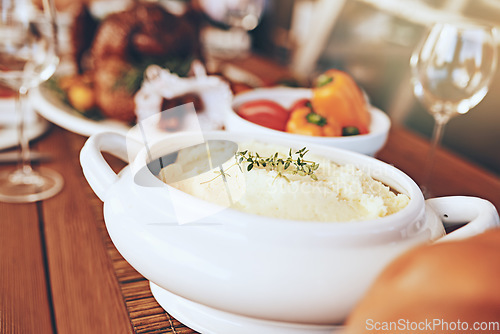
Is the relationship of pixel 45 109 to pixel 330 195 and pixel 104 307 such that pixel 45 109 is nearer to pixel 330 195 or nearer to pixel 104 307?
pixel 104 307

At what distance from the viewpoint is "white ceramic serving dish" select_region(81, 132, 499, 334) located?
38cm

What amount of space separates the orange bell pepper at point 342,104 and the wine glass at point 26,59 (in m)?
0.53

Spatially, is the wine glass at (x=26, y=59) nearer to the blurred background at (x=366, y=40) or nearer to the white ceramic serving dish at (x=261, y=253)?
the white ceramic serving dish at (x=261, y=253)

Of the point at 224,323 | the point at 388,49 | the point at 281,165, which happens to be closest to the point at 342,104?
the point at 281,165

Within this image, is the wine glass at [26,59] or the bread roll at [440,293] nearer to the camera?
the bread roll at [440,293]

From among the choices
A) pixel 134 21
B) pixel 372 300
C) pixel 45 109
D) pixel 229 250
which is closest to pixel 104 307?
pixel 229 250

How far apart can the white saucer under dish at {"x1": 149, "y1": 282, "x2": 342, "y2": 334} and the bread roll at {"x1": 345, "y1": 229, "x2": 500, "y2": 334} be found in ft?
0.49

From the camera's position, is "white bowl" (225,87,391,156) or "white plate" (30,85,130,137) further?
"white plate" (30,85,130,137)

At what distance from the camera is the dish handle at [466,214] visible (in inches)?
16.1

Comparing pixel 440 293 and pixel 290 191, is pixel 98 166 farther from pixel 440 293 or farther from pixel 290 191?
pixel 440 293

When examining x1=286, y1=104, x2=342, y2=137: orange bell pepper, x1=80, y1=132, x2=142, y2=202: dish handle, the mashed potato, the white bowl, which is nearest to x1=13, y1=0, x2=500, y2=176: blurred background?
the white bowl

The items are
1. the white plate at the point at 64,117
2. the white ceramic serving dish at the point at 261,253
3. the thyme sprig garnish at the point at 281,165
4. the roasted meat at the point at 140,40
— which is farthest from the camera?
the roasted meat at the point at 140,40

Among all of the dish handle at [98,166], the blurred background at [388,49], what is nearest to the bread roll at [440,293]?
the dish handle at [98,166]

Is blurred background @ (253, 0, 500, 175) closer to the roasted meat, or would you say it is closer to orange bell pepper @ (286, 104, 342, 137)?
the roasted meat
